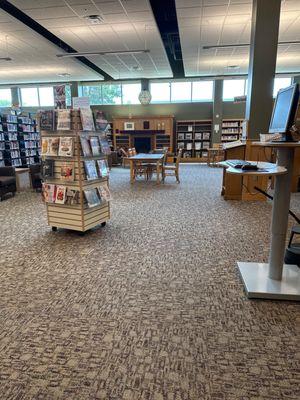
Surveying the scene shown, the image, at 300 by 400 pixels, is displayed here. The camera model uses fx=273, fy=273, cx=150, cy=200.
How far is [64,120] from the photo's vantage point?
129 inches

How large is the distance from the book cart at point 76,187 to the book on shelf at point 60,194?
0.22 feet

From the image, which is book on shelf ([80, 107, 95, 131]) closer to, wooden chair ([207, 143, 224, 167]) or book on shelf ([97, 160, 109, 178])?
book on shelf ([97, 160, 109, 178])

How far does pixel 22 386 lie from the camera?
141 centimetres

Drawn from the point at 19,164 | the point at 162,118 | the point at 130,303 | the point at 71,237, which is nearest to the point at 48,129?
the point at 71,237

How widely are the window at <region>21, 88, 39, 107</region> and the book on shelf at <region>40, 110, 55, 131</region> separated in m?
12.4

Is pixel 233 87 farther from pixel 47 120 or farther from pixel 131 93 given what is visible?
pixel 47 120

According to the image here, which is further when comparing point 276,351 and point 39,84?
point 39,84

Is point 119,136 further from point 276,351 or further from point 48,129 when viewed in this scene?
point 276,351

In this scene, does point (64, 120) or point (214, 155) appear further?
point (214, 155)

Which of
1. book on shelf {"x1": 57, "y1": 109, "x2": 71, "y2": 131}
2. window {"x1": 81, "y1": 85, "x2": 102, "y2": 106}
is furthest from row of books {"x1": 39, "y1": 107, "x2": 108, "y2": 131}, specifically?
window {"x1": 81, "y1": 85, "x2": 102, "y2": 106}

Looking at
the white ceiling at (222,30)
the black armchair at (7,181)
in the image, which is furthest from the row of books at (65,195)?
the white ceiling at (222,30)

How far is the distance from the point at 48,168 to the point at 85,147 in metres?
0.57

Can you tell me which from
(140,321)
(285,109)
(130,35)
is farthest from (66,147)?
(130,35)

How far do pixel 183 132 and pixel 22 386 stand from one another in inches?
514
